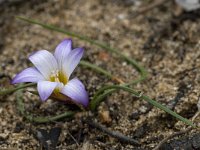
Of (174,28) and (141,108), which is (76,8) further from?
(141,108)

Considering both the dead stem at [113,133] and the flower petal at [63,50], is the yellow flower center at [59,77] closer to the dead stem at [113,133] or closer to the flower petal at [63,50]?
the flower petal at [63,50]

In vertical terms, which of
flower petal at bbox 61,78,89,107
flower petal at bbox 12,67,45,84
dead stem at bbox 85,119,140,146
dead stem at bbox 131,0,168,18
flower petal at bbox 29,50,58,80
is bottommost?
dead stem at bbox 85,119,140,146

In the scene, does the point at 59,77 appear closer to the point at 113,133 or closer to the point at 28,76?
the point at 28,76

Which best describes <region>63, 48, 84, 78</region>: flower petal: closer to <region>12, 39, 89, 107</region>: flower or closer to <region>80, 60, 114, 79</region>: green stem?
<region>12, 39, 89, 107</region>: flower

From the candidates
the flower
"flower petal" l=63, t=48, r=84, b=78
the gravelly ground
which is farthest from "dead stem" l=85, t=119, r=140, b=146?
"flower petal" l=63, t=48, r=84, b=78

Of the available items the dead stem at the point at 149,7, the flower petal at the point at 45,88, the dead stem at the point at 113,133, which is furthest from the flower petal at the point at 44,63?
the dead stem at the point at 149,7

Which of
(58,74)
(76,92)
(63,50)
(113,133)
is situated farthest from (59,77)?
(113,133)

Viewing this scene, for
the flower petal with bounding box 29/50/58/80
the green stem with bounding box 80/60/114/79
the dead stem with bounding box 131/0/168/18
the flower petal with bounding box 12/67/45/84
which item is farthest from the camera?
the dead stem with bounding box 131/0/168/18
